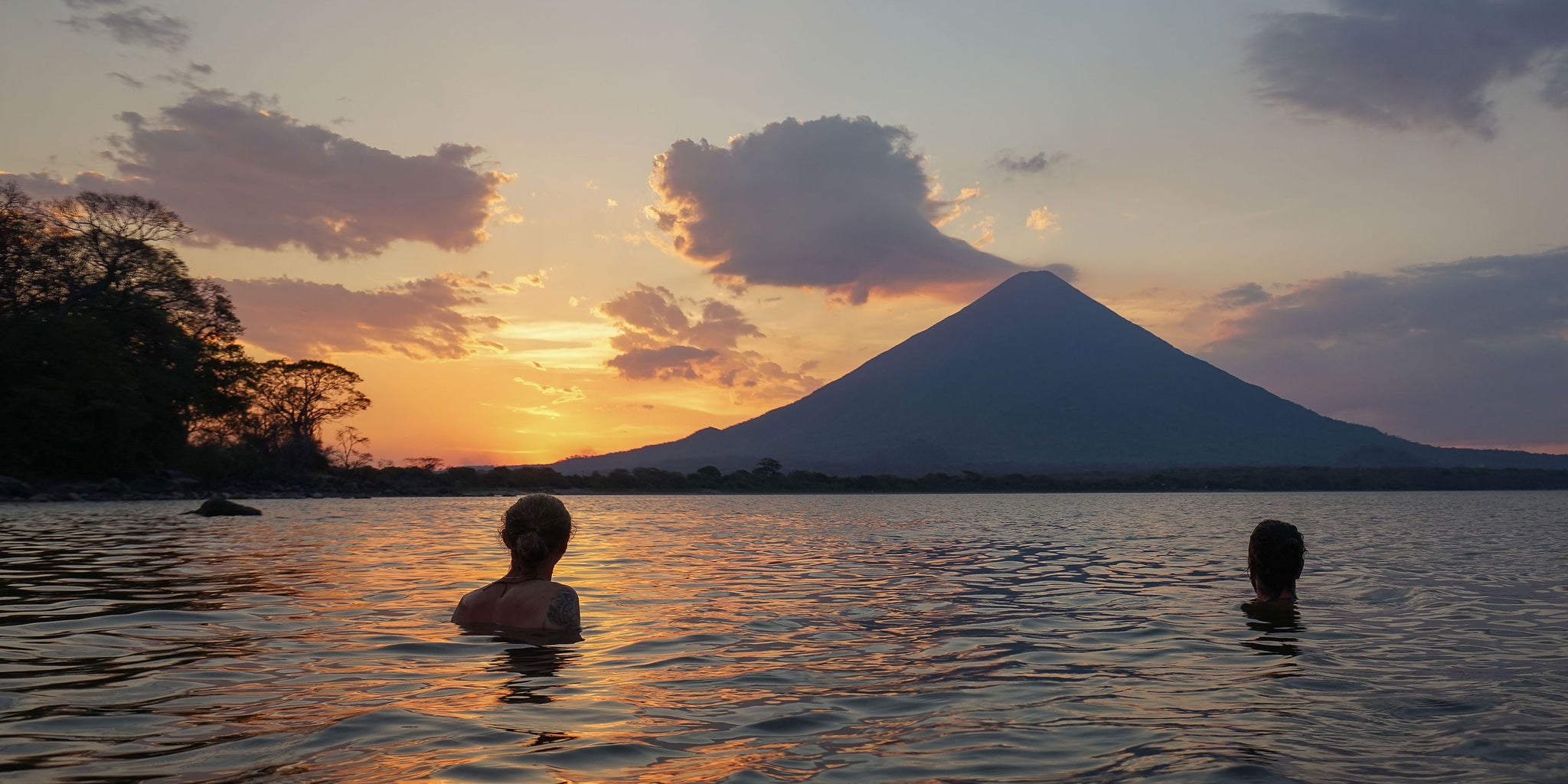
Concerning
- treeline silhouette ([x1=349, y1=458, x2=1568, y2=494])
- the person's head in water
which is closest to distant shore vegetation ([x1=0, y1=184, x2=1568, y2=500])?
treeline silhouette ([x1=349, y1=458, x2=1568, y2=494])

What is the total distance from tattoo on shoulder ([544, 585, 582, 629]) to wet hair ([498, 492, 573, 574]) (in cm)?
59

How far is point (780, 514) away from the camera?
53.5 m

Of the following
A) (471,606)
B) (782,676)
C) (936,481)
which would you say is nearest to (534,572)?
(471,606)

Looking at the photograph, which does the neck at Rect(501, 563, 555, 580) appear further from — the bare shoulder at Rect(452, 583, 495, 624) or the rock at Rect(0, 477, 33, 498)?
the rock at Rect(0, 477, 33, 498)

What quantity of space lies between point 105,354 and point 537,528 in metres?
57.9

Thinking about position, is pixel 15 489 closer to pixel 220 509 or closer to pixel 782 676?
pixel 220 509

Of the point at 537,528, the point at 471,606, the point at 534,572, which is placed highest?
the point at 537,528

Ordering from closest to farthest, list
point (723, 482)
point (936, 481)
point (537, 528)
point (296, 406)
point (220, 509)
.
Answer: point (537, 528) → point (220, 509) → point (296, 406) → point (723, 482) → point (936, 481)

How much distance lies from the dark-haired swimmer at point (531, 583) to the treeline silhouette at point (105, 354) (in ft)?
180

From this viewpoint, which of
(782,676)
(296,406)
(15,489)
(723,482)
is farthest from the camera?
(723,482)

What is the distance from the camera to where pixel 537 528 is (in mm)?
9453

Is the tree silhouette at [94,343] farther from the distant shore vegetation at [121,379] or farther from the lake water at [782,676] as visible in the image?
the lake water at [782,676]

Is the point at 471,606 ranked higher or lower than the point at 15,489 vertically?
lower

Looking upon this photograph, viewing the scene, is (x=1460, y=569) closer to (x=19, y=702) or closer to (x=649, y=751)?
(x=649, y=751)
